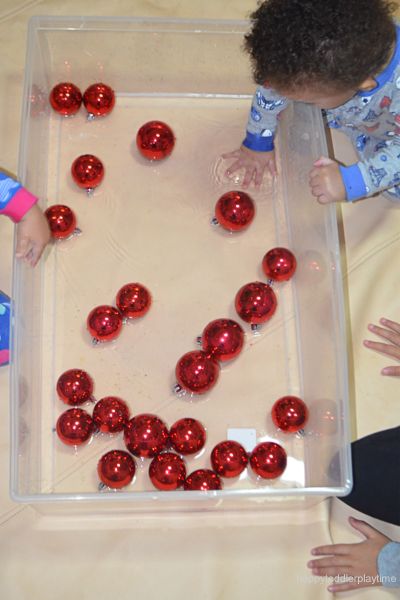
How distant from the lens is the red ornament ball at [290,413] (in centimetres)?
84

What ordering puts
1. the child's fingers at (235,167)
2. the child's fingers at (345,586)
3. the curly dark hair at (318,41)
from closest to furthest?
the curly dark hair at (318,41) → the child's fingers at (345,586) → the child's fingers at (235,167)

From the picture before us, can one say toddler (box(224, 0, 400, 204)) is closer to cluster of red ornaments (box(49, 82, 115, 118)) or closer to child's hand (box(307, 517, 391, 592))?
cluster of red ornaments (box(49, 82, 115, 118))

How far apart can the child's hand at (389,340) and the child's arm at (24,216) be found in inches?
18.0

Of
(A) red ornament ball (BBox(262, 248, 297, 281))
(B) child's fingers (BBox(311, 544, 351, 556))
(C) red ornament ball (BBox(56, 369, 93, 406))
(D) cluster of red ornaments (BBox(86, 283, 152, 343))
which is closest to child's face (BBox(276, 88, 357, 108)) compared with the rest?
(A) red ornament ball (BBox(262, 248, 297, 281))

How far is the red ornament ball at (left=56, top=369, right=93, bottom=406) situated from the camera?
839 mm

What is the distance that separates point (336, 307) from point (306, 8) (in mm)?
341

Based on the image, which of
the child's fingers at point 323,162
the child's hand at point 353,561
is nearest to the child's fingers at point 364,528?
the child's hand at point 353,561

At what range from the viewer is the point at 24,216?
2.77 feet

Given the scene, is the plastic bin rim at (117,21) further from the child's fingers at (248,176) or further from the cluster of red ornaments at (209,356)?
the cluster of red ornaments at (209,356)

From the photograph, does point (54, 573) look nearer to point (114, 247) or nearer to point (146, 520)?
point (146, 520)

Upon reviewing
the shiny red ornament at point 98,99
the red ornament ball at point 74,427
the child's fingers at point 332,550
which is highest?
the shiny red ornament at point 98,99

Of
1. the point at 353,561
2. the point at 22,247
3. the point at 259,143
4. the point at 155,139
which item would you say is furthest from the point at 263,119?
the point at 353,561

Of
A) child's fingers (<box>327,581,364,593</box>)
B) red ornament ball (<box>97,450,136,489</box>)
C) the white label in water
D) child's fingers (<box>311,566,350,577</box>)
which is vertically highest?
the white label in water

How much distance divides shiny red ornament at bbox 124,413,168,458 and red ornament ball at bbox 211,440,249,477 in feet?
0.22
